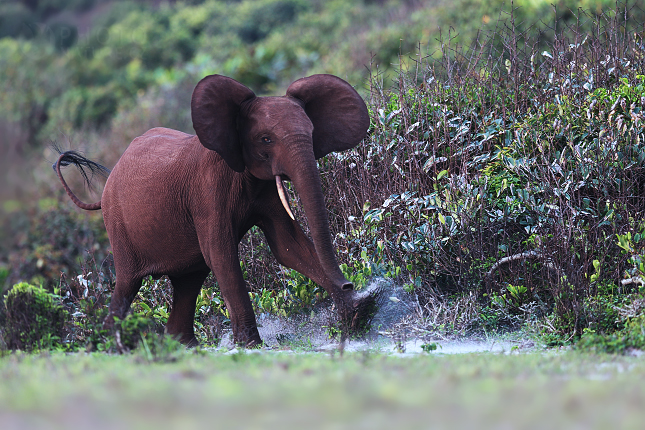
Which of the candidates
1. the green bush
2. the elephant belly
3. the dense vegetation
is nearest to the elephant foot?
the elephant belly

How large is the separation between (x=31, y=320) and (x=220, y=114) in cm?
198

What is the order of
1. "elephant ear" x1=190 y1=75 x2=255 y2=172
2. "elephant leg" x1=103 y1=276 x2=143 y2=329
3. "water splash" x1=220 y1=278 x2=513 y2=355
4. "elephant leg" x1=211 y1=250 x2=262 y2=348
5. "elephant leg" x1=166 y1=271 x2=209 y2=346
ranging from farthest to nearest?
"elephant leg" x1=166 y1=271 x2=209 y2=346 → "elephant leg" x1=103 y1=276 x2=143 y2=329 → "water splash" x1=220 y1=278 x2=513 y2=355 → "elephant leg" x1=211 y1=250 x2=262 y2=348 → "elephant ear" x1=190 y1=75 x2=255 y2=172

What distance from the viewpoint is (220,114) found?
5.71 metres

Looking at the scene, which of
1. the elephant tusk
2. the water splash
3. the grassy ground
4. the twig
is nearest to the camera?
the grassy ground

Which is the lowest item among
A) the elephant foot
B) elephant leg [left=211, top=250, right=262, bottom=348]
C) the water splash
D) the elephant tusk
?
the water splash

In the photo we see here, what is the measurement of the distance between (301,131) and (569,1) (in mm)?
13088

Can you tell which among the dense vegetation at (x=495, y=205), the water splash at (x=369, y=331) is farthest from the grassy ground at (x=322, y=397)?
the water splash at (x=369, y=331)

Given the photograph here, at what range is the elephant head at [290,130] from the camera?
538 cm

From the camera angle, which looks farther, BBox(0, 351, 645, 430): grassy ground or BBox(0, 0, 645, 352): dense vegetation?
BBox(0, 0, 645, 352): dense vegetation

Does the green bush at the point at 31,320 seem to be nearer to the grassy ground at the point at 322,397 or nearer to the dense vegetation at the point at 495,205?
the dense vegetation at the point at 495,205

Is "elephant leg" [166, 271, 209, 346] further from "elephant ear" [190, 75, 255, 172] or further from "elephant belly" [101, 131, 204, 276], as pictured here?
"elephant ear" [190, 75, 255, 172]

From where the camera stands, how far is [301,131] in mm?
5477

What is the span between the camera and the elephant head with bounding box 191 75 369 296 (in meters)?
5.38

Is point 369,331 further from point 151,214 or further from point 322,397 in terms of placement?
point 322,397
